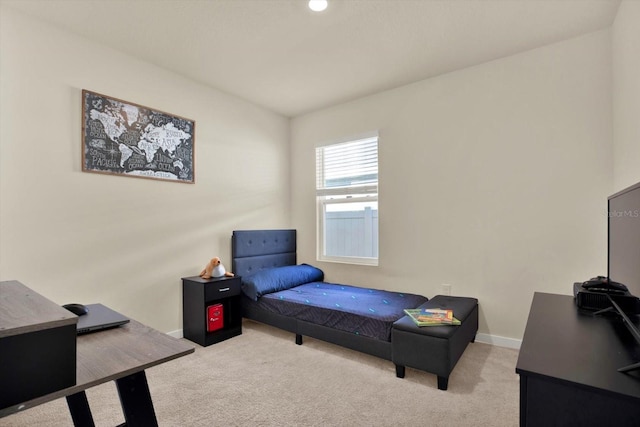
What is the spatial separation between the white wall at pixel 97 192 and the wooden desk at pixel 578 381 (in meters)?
2.96

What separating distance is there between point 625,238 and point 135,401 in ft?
6.83

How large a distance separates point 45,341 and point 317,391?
5.94 feet

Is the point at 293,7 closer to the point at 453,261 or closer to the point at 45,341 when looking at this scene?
the point at 45,341

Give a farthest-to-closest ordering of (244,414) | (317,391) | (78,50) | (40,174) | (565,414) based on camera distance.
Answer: (78,50) < (40,174) < (317,391) < (244,414) < (565,414)

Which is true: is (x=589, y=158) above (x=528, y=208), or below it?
above

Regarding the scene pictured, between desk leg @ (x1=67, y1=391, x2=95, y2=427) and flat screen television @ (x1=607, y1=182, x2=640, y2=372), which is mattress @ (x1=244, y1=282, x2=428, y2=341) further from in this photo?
desk leg @ (x1=67, y1=391, x2=95, y2=427)

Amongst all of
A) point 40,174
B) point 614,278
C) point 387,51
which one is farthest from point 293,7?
point 614,278

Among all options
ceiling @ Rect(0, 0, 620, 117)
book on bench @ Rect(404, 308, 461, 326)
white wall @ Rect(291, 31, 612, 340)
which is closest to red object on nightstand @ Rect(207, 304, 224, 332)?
white wall @ Rect(291, 31, 612, 340)

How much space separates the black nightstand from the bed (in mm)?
180

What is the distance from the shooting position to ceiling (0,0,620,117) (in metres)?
2.17

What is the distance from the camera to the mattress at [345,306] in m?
2.54

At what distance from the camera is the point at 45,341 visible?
74 cm

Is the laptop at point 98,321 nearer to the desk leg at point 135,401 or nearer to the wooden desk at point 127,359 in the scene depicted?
the wooden desk at point 127,359

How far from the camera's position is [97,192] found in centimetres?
259
